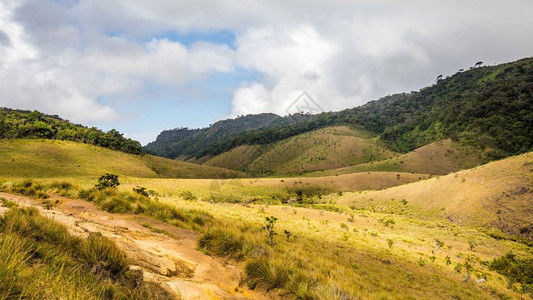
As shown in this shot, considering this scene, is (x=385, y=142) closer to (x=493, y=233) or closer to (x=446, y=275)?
(x=493, y=233)

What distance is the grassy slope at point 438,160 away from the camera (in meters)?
65.1

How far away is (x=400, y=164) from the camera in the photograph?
2790 inches

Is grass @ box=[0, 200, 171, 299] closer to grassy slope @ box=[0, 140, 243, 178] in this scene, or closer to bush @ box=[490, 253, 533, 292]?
bush @ box=[490, 253, 533, 292]

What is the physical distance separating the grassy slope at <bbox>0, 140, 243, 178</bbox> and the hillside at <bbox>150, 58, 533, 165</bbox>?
2877 inches

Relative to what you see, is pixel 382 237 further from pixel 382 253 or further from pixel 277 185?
pixel 277 185

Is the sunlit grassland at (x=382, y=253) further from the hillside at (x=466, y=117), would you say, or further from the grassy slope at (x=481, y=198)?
the hillside at (x=466, y=117)

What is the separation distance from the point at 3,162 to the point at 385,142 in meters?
123

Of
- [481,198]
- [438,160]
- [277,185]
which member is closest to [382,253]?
[481,198]

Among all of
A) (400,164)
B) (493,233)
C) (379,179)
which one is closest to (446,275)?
(493,233)

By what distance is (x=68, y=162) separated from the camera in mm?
60781

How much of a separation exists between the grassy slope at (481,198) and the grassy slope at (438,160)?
124 ft

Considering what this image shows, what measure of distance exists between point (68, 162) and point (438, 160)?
313ft

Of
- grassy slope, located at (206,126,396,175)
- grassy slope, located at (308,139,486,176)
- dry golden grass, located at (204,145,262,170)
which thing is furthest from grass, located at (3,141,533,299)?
dry golden grass, located at (204,145,262,170)

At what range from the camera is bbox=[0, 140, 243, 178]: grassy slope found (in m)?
49.6
